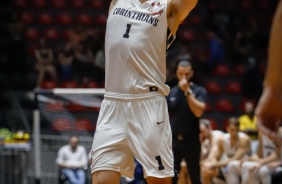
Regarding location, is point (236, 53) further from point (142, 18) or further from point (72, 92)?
point (142, 18)

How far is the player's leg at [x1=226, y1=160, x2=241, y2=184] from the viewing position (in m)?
11.3

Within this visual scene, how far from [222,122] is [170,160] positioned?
39.5ft

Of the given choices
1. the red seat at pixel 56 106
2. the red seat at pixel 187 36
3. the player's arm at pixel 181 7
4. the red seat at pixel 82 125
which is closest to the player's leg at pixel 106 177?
the player's arm at pixel 181 7

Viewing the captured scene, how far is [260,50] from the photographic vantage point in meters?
19.2

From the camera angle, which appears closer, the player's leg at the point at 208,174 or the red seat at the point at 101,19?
the player's leg at the point at 208,174

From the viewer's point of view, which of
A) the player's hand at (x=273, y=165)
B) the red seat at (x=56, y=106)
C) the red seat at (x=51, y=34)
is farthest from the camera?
the red seat at (x=51, y=34)

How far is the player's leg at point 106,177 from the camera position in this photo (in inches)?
213

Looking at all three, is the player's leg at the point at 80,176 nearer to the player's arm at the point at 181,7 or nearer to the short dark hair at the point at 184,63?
the short dark hair at the point at 184,63

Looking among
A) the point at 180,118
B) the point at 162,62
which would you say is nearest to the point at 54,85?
the point at 180,118

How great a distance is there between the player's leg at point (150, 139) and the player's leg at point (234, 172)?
19.0 ft

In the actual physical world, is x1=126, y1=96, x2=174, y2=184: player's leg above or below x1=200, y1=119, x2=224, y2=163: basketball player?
above

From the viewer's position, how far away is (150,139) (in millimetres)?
5523

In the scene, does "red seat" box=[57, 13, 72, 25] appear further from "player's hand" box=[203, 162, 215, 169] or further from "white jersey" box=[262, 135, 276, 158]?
"white jersey" box=[262, 135, 276, 158]

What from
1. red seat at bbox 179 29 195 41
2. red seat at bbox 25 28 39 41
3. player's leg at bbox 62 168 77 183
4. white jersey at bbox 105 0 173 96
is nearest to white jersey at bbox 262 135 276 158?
player's leg at bbox 62 168 77 183
